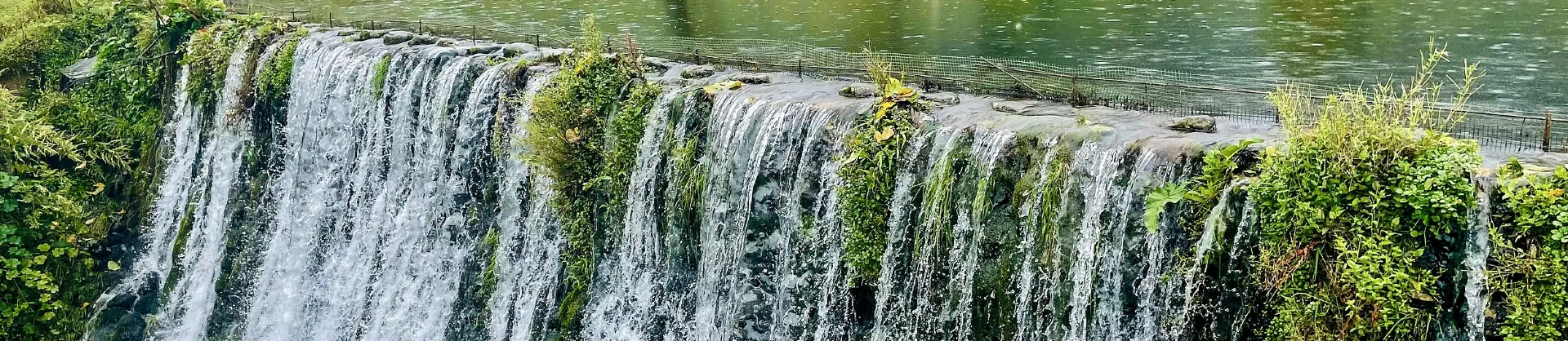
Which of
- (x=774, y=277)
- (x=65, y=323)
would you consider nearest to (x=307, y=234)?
(x=65, y=323)

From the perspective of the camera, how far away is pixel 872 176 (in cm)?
1434

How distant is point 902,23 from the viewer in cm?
4053

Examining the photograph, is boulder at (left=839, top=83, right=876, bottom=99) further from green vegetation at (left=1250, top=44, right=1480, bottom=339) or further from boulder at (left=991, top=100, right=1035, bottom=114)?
green vegetation at (left=1250, top=44, right=1480, bottom=339)

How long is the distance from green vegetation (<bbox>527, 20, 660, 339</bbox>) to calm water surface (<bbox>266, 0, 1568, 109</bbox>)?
12.1 m

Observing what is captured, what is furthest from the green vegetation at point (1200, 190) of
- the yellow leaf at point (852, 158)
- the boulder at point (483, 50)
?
the boulder at point (483, 50)

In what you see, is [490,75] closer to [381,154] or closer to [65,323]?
[381,154]

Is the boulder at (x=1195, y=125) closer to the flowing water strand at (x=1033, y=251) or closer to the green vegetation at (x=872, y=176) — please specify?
the flowing water strand at (x=1033, y=251)

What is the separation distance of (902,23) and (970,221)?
27.8m

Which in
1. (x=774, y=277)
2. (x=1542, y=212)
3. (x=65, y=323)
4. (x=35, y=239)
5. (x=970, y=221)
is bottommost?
(x=65, y=323)

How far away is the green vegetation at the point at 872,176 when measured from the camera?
14.4 meters

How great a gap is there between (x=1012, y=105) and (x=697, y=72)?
21.0 feet

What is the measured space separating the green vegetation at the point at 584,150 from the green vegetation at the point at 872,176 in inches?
195

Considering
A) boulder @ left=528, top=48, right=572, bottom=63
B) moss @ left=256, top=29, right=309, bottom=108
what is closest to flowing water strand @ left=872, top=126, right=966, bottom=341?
boulder @ left=528, top=48, right=572, bottom=63

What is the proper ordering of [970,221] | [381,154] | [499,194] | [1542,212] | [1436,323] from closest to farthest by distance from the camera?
[1542,212]
[1436,323]
[970,221]
[499,194]
[381,154]
